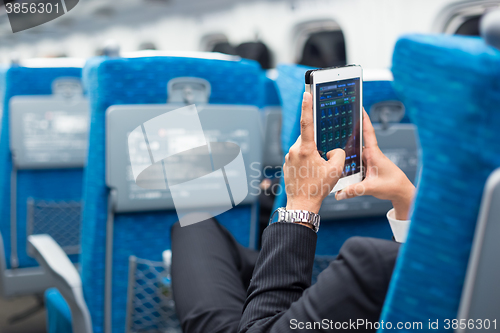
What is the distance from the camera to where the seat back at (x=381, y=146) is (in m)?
0.98

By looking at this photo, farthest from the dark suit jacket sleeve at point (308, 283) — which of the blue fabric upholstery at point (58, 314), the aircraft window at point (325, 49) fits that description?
the aircraft window at point (325, 49)

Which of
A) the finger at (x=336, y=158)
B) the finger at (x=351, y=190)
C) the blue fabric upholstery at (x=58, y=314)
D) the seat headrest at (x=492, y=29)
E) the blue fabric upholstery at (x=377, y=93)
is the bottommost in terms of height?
the blue fabric upholstery at (x=58, y=314)

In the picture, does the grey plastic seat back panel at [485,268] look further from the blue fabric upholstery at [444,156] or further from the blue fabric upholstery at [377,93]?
the blue fabric upholstery at [377,93]

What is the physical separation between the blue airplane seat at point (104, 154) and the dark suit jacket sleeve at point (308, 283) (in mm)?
598

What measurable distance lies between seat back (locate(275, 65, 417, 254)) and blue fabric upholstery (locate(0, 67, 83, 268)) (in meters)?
1.20

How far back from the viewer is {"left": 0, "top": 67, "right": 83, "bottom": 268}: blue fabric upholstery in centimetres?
195

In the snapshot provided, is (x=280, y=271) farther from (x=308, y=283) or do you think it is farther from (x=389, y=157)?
(x=389, y=157)

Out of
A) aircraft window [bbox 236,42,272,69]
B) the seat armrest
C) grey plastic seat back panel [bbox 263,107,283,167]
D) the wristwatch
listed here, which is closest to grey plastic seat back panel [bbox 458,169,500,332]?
the wristwatch

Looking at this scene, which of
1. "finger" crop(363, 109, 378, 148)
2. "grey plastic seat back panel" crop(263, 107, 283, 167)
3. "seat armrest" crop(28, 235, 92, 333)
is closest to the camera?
"finger" crop(363, 109, 378, 148)

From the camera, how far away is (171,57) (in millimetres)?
1219

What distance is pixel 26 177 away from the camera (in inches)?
78.7

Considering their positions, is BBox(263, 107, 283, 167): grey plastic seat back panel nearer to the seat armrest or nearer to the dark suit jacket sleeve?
the seat armrest

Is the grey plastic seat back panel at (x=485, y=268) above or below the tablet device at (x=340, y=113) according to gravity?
below

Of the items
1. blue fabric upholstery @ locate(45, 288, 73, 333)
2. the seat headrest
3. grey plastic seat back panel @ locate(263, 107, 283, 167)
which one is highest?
the seat headrest
